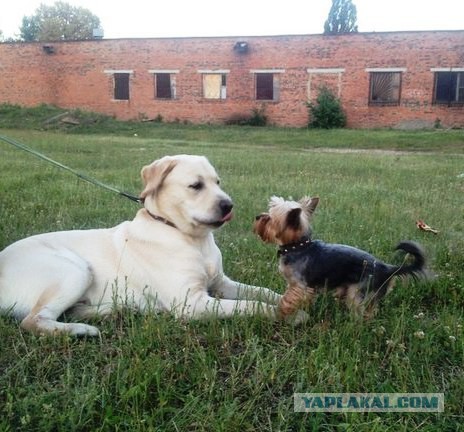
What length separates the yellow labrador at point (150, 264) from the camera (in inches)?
129

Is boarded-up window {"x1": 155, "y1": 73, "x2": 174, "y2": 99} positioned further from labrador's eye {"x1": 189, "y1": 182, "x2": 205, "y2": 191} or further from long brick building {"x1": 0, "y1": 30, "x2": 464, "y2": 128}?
labrador's eye {"x1": 189, "y1": 182, "x2": 205, "y2": 191}

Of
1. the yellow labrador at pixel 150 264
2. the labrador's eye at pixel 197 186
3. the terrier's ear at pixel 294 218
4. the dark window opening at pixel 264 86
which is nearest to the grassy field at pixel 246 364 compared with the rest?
the yellow labrador at pixel 150 264

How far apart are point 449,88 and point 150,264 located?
1188 inches

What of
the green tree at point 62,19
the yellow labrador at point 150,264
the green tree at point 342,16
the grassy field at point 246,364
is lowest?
the grassy field at point 246,364

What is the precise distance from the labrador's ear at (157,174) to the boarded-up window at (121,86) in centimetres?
3225

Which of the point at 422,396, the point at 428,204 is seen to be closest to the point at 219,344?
the point at 422,396

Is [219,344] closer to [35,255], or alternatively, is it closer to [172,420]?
[172,420]

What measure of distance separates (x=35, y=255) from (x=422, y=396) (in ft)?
8.26

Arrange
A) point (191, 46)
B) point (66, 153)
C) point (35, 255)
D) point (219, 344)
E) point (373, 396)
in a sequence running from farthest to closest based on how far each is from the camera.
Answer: point (191, 46) → point (66, 153) → point (35, 255) → point (219, 344) → point (373, 396)

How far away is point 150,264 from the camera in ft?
11.8

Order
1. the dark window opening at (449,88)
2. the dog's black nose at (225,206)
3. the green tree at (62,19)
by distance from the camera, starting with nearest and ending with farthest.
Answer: the dog's black nose at (225,206)
the dark window opening at (449,88)
the green tree at (62,19)

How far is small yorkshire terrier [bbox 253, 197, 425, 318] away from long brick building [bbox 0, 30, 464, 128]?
28748 millimetres

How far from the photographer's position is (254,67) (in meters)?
32.3

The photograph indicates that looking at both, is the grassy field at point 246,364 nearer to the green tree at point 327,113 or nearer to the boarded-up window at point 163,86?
the green tree at point 327,113
